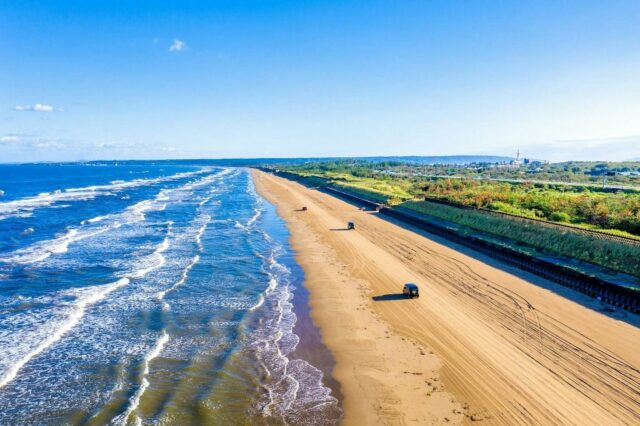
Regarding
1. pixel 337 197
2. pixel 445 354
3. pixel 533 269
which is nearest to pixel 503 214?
pixel 533 269

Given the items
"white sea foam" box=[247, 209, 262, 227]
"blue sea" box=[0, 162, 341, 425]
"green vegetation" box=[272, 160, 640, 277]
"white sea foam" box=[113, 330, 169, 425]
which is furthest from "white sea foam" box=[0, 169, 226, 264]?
"green vegetation" box=[272, 160, 640, 277]

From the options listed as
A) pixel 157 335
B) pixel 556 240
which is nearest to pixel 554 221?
pixel 556 240

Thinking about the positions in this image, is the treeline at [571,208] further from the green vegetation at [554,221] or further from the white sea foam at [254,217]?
the white sea foam at [254,217]

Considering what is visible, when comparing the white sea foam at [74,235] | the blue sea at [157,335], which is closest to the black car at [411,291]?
the blue sea at [157,335]

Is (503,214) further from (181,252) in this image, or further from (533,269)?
(181,252)

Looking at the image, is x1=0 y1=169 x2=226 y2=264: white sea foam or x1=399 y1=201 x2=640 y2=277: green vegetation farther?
x1=0 y1=169 x2=226 y2=264: white sea foam

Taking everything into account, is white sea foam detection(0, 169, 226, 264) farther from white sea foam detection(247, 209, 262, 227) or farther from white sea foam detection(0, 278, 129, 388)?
white sea foam detection(247, 209, 262, 227)

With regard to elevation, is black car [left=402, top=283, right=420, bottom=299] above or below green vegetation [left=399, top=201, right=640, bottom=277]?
below
